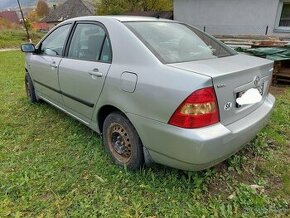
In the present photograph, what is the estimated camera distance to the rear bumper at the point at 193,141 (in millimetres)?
1985

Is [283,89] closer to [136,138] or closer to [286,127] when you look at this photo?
[286,127]

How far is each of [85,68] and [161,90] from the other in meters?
1.16

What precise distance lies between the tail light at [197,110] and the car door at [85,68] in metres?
0.97

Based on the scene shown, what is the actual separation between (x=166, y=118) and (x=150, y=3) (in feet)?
101

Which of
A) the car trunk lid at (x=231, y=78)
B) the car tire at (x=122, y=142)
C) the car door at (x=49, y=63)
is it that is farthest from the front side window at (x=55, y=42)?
the car trunk lid at (x=231, y=78)

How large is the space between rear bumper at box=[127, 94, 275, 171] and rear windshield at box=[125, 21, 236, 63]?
23.7 inches

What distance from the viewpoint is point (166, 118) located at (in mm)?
2076

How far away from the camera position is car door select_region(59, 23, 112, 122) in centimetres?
274

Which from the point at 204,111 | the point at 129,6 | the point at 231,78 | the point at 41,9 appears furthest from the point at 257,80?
the point at 41,9

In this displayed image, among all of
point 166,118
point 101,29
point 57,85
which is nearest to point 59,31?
point 57,85

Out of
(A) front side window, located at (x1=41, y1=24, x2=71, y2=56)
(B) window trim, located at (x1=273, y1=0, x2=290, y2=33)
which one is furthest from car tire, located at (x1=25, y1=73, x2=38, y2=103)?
(B) window trim, located at (x1=273, y1=0, x2=290, y2=33)

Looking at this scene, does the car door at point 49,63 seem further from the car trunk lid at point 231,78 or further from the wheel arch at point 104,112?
the car trunk lid at point 231,78

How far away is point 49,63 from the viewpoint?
3654 mm

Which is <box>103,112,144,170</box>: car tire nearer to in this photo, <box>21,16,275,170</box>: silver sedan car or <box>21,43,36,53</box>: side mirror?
<box>21,16,275,170</box>: silver sedan car
